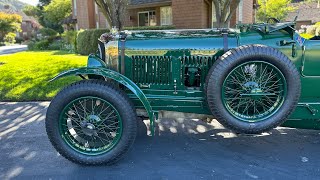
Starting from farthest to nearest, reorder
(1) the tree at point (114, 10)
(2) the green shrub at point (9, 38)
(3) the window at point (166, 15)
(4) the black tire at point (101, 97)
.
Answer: (2) the green shrub at point (9, 38) → (3) the window at point (166, 15) → (1) the tree at point (114, 10) → (4) the black tire at point (101, 97)

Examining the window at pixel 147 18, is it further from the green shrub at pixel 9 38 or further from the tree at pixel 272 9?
the green shrub at pixel 9 38

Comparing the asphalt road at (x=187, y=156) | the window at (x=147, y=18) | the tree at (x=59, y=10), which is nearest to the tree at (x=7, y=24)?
the tree at (x=59, y=10)

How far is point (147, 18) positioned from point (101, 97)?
17.3 metres

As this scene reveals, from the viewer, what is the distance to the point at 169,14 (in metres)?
18.0

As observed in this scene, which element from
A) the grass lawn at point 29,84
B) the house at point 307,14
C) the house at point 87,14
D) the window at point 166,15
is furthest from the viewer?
the house at point 307,14

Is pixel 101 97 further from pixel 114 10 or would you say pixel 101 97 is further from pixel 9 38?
pixel 9 38

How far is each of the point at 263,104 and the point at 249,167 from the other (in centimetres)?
72

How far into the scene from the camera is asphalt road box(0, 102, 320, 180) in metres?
3.01

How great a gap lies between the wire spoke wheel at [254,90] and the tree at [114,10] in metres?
5.95

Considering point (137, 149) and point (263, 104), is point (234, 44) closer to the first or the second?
point (263, 104)

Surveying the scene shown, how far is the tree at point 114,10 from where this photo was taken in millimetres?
8289

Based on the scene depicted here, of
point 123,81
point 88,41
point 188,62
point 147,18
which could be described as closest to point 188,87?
point 188,62

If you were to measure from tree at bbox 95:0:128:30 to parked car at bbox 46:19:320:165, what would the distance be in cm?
509

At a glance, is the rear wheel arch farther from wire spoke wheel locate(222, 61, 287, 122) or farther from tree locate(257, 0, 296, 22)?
tree locate(257, 0, 296, 22)
